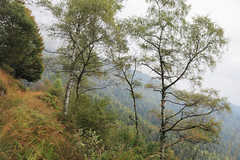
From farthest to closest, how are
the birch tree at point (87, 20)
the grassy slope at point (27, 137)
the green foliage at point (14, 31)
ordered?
1. the green foliage at point (14, 31)
2. the birch tree at point (87, 20)
3. the grassy slope at point (27, 137)

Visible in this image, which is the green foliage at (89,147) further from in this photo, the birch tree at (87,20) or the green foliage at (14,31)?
the green foliage at (14,31)

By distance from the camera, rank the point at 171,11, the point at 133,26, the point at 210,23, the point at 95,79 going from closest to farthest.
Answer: the point at 210,23 < the point at 171,11 < the point at 133,26 < the point at 95,79

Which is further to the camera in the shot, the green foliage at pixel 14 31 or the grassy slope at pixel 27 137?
the green foliage at pixel 14 31

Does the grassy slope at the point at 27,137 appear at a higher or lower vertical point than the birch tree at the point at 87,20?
lower

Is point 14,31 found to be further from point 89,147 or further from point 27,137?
point 89,147

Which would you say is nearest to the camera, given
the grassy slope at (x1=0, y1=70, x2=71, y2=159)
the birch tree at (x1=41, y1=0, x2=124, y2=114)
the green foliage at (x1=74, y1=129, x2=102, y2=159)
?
the grassy slope at (x1=0, y1=70, x2=71, y2=159)

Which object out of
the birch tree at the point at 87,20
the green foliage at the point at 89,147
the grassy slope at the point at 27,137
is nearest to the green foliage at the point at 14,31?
the birch tree at the point at 87,20

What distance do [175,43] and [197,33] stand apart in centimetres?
108

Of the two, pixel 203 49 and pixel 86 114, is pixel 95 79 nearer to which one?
pixel 86 114

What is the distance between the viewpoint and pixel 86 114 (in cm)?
679

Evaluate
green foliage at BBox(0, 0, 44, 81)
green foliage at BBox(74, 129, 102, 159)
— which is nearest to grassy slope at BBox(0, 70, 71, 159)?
green foliage at BBox(74, 129, 102, 159)

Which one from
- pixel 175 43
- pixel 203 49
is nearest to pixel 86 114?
pixel 175 43

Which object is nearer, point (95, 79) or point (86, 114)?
point (86, 114)

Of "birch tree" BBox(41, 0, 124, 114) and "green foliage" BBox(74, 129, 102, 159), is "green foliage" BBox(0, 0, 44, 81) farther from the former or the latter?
"green foliage" BBox(74, 129, 102, 159)
